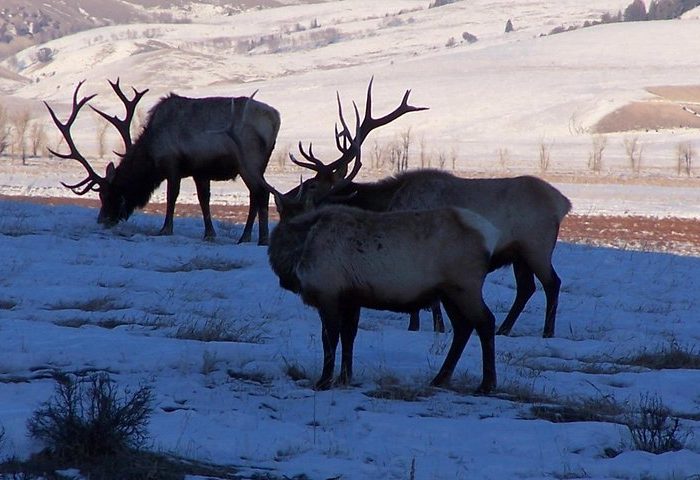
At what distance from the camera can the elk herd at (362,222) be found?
912cm

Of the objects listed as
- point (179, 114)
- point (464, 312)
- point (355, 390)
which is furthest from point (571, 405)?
point (179, 114)

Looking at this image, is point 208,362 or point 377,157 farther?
point 377,157

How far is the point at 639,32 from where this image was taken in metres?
115

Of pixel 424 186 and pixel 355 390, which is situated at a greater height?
pixel 424 186

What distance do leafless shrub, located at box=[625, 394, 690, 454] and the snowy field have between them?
7cm

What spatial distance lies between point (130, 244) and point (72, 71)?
504ft

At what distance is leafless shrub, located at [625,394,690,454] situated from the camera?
7.66 meters

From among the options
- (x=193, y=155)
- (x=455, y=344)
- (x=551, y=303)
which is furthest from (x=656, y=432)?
(x=193, y=155)

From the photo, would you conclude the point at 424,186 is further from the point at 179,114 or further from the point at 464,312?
the point at 179,114

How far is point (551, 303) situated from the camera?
498 inches

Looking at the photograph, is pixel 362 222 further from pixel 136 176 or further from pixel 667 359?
pixel 136 176

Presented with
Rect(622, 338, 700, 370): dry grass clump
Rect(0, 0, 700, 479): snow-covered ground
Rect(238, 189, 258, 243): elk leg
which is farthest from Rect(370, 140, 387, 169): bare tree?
Rect(622, 338, 700, 370): dry grass clump

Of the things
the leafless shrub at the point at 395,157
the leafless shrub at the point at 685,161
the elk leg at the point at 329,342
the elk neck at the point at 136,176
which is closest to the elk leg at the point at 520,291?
the elk leg at the point at 329,342

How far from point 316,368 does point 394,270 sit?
1.15 meters
